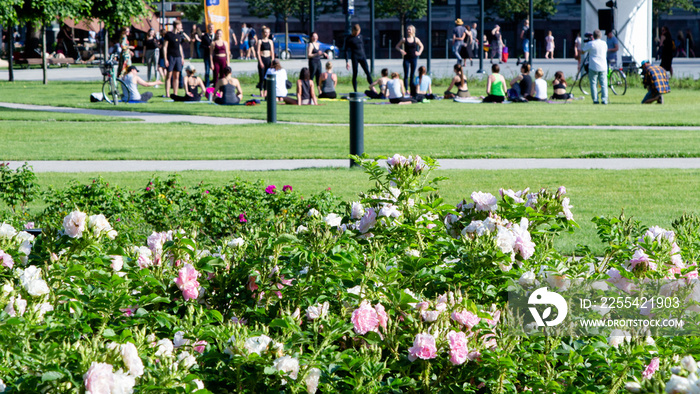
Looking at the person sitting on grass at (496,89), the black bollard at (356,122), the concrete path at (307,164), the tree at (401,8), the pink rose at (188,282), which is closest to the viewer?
the pink rose at (188,282)

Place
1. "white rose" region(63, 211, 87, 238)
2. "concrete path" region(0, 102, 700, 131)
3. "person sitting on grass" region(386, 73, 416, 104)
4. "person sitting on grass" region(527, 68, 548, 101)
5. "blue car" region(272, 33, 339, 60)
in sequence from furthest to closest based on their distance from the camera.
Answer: "blue car" region(272, 33, 339, 60)
"person sitting on grass" region(527, 68, 548, 101)
"person sitting on grass" region(386, 73, 416, 104)
"concrete path" region(0, 102, 700, 131)
"white rose" region(63, 211, 87, 238)

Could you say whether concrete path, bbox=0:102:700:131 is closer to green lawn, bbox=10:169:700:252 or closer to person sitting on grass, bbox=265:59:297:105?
person sitting on grass, bbox=265:59:297:105

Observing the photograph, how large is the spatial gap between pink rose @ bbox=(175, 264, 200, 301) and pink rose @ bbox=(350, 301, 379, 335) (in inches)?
27.1

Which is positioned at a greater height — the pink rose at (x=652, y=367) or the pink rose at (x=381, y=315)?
the pink rose at (x=381, y=315)

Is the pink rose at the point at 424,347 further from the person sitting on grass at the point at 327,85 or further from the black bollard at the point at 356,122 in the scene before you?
the person sitting on grass at the point at 327,85

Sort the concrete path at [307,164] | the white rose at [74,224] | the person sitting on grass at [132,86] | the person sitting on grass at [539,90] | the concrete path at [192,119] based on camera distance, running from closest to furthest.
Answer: the white rose at [74,224]
the concrete path at [307,164]
the concrete path at [192,119]
the person sitting on grass at [132,86]
the person sitting on grass at [539,90]

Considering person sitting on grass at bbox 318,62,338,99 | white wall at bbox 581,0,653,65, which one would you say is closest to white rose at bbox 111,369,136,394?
person sitting on grass at bbox 318,62,338,99

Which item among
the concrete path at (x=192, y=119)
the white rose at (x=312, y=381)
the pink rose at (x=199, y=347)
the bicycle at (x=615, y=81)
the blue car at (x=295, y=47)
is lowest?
the white rose at (x=312, y=381)

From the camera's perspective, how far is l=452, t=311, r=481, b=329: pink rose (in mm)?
3025

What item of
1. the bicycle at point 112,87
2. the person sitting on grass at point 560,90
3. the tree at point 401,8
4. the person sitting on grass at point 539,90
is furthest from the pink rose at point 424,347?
the tree at point 401,8

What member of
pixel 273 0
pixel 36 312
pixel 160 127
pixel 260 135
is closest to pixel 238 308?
pixel 36 312

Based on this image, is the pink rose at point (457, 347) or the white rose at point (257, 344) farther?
the pink rose at point (457, 347)

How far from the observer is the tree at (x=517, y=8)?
6400 cm

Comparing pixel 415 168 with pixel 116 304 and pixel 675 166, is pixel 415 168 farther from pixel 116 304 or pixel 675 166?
pixel 675 166
